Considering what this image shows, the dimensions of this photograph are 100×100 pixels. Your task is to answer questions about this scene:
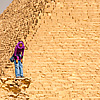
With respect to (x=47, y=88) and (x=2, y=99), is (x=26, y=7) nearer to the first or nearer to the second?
(x=47, y=88)

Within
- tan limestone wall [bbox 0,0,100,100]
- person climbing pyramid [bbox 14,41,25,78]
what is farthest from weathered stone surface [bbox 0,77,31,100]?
tan limestone wall [bbox 0,0,100,100]

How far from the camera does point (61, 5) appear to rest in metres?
19.3

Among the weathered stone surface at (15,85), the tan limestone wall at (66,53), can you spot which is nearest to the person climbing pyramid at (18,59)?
the weathered stone surface at (15,85)

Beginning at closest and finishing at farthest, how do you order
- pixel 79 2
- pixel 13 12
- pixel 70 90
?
pixel 70 90
pixel 79 2
pixel 13 12

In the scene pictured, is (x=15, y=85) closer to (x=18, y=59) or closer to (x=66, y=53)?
(x=18, y=59)

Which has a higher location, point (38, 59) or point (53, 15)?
point (53, 15)

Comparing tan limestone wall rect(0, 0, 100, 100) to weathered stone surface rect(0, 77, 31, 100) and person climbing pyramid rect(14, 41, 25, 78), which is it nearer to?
person climbing pyramid rect(14, 41, 25, 78)

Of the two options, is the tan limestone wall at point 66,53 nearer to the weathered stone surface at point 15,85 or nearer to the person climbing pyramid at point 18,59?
the person climbing pyramid at point 18,59

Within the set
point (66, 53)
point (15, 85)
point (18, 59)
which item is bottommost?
point (15, 85)

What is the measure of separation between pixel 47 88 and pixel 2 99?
249 inches

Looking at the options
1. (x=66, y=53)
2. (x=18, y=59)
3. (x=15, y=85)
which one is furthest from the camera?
(x=66, y=53)

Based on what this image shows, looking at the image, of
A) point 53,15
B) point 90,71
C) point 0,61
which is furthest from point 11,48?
point 90,71

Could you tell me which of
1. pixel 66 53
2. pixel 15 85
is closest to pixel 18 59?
pixel 15 85

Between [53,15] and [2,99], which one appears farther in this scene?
[53,15]
